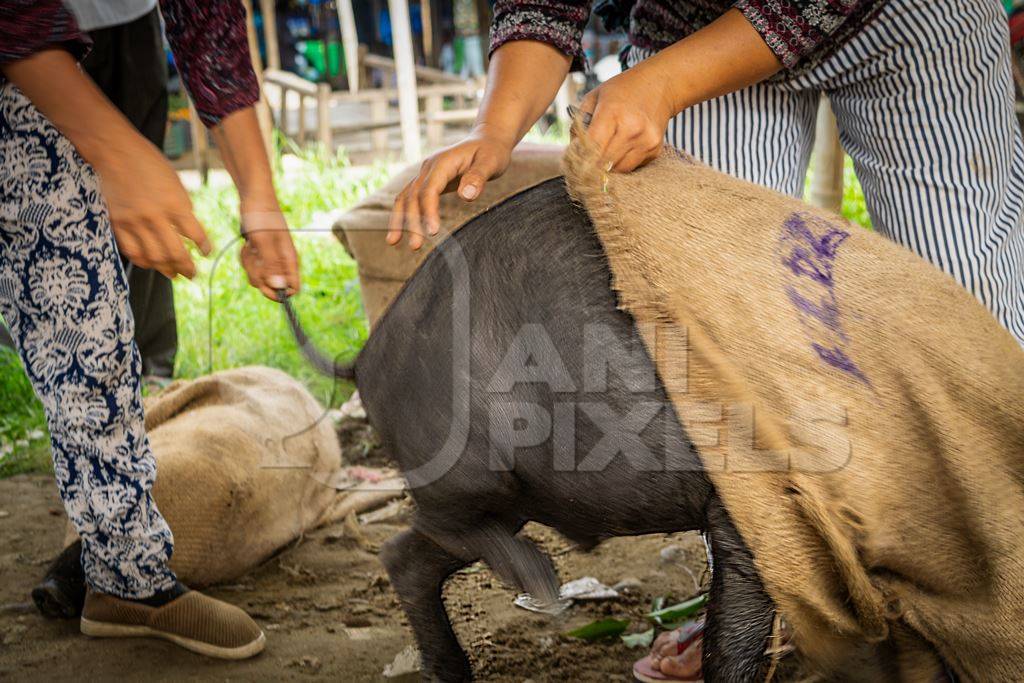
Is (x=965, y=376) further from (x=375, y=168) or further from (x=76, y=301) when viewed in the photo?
(x=375, y=168)

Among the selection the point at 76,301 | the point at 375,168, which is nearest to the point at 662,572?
the point at 76,301

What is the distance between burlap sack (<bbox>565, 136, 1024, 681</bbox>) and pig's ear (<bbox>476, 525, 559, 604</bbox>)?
0.41 meters

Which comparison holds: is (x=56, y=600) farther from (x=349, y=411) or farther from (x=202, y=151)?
(x=202, y=151)

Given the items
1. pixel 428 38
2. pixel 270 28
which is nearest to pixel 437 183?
pixel 270 28

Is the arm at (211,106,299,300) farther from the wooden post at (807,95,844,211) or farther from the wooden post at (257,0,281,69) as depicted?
the wooden post at (257,0,281,69)

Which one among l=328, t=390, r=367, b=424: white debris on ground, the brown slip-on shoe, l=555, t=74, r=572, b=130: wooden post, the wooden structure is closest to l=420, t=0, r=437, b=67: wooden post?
the wooden structure

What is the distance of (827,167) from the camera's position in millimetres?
4477

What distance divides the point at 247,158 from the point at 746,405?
3.45 feet

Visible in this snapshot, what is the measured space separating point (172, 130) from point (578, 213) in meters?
10.4

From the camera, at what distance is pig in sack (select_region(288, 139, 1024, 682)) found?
149cm

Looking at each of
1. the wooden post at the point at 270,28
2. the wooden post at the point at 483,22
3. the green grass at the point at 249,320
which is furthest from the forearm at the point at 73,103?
the wooden post at the point at 270,28

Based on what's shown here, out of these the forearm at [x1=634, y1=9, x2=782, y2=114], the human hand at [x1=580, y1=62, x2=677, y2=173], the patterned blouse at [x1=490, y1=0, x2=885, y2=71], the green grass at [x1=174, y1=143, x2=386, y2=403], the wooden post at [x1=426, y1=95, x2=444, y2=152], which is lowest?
the green grass at [x1=174, y1=143, x2=386, y2=403]

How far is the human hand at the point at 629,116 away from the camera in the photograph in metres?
1.60

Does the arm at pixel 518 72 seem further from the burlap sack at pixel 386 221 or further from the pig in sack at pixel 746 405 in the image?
the burlap sack at pixel 386 221
